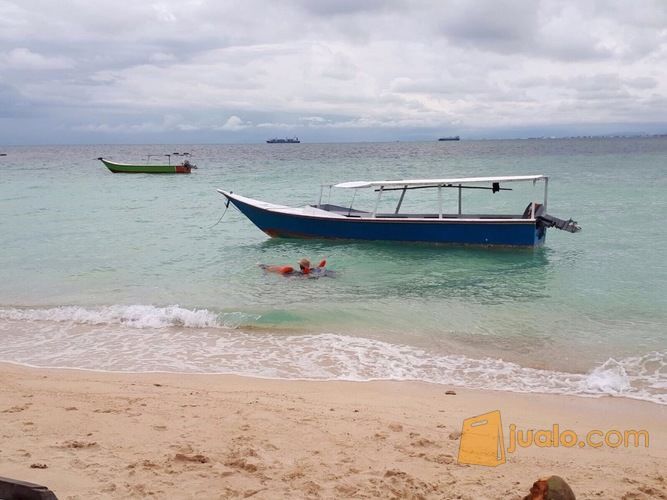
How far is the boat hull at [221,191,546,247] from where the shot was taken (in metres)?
17.8

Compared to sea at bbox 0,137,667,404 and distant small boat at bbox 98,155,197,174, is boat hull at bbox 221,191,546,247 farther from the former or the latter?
distant small boat at bbox 98,155,197,174

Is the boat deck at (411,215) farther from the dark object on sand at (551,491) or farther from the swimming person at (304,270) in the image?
the dark object on sand at (551,491)

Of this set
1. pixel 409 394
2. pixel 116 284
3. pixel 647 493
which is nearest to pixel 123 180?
pixel 116 284

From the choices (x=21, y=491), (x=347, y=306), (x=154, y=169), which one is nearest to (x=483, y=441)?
(x=21, y=491)

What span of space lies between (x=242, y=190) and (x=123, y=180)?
14.5 meters

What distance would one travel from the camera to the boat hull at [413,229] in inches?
701

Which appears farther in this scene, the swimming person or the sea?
the swimming person

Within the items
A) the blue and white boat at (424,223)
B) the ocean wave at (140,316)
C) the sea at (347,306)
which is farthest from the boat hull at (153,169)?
the ocean wave at (140,316)

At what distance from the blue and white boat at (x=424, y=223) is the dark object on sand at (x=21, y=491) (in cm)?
1491

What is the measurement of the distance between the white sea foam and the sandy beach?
1.55 feet

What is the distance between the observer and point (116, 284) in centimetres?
1489

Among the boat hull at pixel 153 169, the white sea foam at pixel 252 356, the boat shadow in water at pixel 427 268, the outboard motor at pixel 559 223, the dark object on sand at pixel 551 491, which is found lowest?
the white sea foam at pixel 252 356

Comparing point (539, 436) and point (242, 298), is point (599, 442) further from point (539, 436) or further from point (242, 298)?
point (242, 298)

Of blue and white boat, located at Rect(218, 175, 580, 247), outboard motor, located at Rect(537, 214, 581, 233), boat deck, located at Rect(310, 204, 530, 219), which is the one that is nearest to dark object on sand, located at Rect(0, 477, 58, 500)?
blue and white boat, located at Rect(218, 175, 580, 247)
